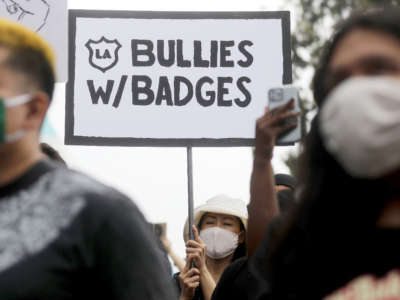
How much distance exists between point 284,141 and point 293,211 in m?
0.39

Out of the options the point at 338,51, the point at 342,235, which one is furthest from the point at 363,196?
the point at 338,51

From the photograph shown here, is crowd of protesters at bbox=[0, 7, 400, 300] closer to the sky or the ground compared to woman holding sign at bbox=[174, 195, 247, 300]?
closer to the sky

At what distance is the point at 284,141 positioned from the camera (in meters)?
2.98

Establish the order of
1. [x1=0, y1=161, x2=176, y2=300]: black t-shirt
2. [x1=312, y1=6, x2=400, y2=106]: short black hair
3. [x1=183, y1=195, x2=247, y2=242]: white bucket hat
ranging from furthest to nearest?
[x1=183, y1=195, x2=247, y2=242]: white bucket hat < [x1=0, y1=161, x2=176, y2=300]: black t-shirt < [x1=312, y1=6, x2=400, y2=106]: short black hair

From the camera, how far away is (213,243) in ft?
19.0

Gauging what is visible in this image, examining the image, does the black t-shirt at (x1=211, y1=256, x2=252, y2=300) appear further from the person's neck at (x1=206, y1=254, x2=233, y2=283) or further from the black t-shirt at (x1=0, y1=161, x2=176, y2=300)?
the person's neck at (x1=206, y1=254, x2=233, y2=283)

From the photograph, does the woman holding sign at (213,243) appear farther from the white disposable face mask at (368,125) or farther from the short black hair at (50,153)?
the white disposable face mask at (368,125)

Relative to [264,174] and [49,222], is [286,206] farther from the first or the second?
[49,222]

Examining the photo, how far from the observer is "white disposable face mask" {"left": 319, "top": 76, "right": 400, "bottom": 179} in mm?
2359

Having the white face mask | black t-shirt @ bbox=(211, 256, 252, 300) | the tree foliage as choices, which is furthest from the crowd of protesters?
the tree foliage

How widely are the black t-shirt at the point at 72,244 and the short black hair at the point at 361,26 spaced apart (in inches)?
22.2

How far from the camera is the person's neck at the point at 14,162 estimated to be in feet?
9.27

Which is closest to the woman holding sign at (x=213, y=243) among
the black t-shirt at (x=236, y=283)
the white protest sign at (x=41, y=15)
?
the white protest sign at (x=41, y=15)

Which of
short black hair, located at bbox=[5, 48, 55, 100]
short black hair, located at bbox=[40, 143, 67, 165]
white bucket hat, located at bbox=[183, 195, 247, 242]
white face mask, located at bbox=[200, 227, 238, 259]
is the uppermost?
short black hair, located at bbox=[5, 48, 55, 100]
